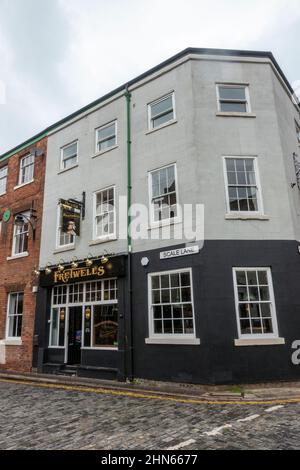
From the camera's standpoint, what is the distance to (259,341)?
927 cm

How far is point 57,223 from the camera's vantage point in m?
14.5

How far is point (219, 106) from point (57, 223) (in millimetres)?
8290

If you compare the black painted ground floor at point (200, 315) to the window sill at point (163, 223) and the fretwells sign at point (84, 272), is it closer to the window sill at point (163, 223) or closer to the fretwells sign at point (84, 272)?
the fretwells sign at point (84, 272)

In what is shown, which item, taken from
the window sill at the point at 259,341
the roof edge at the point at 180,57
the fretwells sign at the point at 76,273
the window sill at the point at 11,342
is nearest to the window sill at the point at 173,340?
the window sill at the point at 259,341

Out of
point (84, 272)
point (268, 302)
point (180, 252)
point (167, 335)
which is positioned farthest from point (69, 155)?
point (268, 302)

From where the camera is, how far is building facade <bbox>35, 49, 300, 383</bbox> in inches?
377

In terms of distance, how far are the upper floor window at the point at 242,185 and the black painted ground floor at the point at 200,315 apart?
4.27ft

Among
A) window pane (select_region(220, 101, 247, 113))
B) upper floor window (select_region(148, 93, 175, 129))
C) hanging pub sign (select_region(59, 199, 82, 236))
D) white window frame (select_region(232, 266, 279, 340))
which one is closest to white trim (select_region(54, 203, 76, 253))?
hanging pub sign (select_region(59, 199, 82, 236))

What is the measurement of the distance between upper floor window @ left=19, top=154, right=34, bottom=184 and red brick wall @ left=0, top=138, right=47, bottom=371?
0.79 feet

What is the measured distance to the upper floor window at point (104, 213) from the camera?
1276 centimetres

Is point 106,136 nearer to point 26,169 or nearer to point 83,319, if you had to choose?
point 26,169

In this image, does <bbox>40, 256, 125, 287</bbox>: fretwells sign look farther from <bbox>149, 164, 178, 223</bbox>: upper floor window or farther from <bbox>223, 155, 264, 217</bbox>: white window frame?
<bbox>223, 155, 264, 217</bbox>: white window frame

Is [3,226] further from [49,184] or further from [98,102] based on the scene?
[98,102]

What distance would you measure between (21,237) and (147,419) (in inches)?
473
